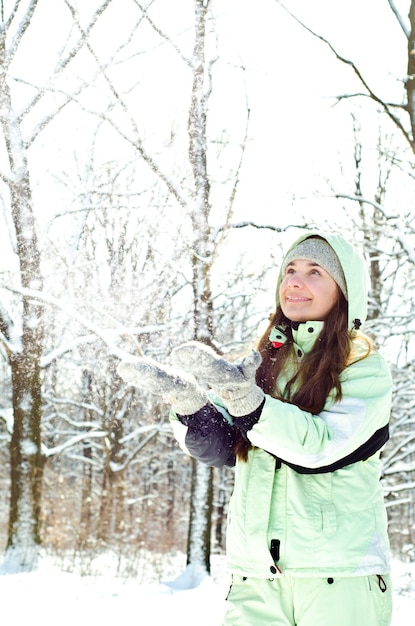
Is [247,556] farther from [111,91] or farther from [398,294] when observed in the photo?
[398,294]

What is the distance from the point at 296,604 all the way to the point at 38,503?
259 inches

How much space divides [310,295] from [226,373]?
585 mm

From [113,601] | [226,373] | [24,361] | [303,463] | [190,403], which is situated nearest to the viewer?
[226,373]

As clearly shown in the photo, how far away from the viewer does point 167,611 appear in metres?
5.42

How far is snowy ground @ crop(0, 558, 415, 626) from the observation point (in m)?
5.00

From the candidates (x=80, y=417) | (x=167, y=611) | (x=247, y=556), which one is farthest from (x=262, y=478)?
(x=80, y=417)

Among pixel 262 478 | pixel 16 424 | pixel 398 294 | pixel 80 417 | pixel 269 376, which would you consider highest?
pixel 398 294

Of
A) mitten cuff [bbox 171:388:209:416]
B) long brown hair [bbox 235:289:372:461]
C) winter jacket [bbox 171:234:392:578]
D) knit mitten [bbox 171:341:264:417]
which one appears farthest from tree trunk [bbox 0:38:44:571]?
knit mitten [bbox 171:341:264:417]

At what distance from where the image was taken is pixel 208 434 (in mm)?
1882

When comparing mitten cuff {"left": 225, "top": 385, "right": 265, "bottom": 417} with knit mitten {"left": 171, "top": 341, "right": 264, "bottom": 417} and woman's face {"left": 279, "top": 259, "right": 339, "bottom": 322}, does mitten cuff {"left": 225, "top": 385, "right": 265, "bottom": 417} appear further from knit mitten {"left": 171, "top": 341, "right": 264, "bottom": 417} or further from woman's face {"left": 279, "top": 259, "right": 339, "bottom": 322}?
woman's face {"left": 279, "top": 259, "right": 339, "bottom": 322}

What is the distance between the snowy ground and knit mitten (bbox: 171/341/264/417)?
3.94 m

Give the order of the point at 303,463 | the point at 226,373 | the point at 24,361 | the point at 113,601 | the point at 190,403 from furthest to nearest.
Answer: the point at 24,361 < the point at 113,601 < the point at 190,403 < the point at 303,463 < the point at 226,373

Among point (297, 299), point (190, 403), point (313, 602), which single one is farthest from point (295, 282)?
point (313, 602)

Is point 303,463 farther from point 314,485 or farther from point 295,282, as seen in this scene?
point 295,282
